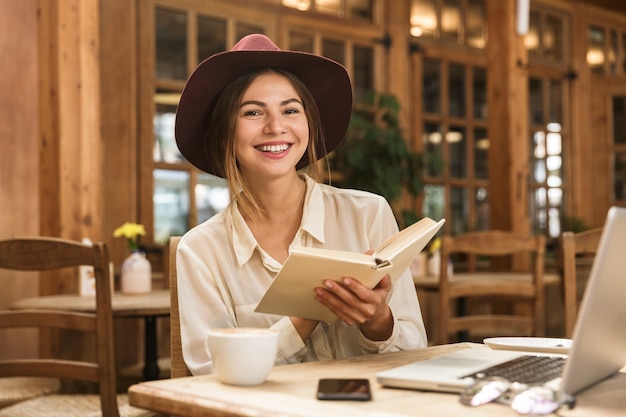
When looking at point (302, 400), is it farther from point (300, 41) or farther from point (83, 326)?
point (300, 41)

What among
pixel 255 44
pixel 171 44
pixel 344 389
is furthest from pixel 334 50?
pixel 344 389

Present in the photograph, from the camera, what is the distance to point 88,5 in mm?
3893

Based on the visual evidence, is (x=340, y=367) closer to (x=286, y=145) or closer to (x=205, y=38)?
(x=286, y=145)

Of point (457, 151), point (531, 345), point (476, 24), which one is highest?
point (476, 24)

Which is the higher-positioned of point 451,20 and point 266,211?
point 451,20

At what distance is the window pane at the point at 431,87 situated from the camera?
5898 mm

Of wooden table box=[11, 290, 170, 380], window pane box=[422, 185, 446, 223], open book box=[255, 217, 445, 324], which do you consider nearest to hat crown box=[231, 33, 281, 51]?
open book box=[255, 217, 445, 324]

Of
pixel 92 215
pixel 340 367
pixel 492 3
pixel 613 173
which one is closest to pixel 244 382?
pixel 340 367

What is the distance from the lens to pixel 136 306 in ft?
9.74

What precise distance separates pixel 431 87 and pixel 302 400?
517 centimetres

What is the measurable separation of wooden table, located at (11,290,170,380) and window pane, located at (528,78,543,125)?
416cm

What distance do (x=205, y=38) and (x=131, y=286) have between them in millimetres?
1810

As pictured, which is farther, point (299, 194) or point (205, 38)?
point (205, 38)

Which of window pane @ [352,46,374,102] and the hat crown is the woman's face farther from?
window pane @ [352,46,374,102]
